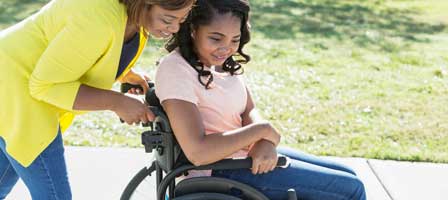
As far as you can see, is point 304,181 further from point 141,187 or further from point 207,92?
point 141,187

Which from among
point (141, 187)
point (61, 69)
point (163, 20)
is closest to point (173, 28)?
point (163, 20)

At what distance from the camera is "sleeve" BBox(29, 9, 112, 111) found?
226 centimetres

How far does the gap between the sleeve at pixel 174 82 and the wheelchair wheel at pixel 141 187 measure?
593 millimetres

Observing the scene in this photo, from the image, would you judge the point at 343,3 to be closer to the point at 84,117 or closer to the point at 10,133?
the point at 84,117

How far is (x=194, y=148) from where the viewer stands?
234 centimetres

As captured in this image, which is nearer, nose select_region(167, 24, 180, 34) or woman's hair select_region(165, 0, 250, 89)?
nose select_region(167, 24, 180, 34)

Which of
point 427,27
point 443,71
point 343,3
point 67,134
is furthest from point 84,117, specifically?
point 343,3

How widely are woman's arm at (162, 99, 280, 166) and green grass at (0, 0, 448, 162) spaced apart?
431mm

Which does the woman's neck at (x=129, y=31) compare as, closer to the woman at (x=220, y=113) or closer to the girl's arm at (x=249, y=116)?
the woman at (x=220, y=113)

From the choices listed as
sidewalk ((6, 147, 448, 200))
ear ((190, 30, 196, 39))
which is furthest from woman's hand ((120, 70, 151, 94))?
sidewalk ((6, 147, 448, 200))

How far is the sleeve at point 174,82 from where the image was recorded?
239 cm

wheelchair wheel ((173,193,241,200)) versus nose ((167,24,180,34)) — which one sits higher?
nose ((167,24,180,34))

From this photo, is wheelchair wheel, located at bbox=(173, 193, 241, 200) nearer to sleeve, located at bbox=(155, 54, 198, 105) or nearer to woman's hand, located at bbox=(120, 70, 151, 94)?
sleeve, located at bbox=(155, 54, 198, 105)

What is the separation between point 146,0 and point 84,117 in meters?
2.90
